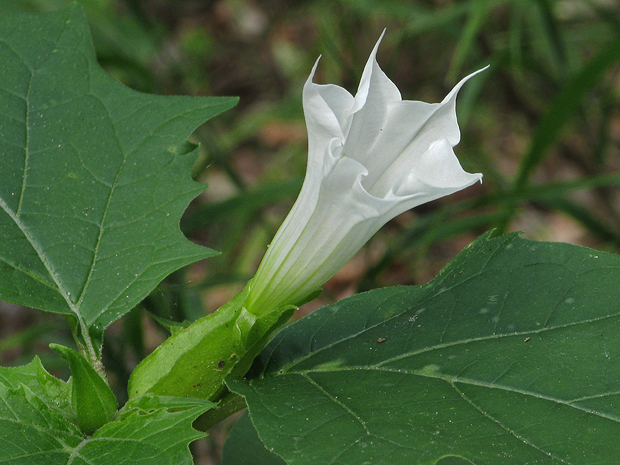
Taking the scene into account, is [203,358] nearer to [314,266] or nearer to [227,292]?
[314,266]

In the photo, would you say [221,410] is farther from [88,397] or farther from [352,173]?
[352,173]

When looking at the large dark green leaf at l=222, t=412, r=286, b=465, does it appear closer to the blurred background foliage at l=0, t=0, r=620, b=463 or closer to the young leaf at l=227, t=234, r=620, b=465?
the young leaf at l=227, t=234, r=620, b=465

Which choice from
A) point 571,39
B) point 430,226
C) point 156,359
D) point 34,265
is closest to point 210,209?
point 430,226

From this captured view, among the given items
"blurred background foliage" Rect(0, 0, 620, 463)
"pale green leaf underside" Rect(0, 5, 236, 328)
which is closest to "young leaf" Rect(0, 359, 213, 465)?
"pale green leaf underside" Rect(0, 5, 236, 328)

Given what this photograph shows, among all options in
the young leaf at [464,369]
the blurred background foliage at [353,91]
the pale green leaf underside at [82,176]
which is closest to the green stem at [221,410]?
the young leaf at [464,369]

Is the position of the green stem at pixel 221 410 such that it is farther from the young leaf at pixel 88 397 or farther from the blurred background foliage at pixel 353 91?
the blurred background foliage at pixel 353 91

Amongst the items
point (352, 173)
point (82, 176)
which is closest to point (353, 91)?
point (82, 176)
